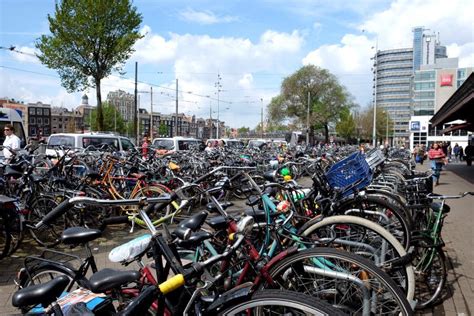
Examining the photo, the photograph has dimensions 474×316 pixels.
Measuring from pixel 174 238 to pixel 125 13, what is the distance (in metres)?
20.6

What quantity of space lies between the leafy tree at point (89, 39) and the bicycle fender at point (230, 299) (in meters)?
20.2

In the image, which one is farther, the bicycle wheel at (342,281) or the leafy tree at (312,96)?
the leafy tree at (312,96)

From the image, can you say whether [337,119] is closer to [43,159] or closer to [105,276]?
[43,159]

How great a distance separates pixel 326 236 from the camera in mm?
2920

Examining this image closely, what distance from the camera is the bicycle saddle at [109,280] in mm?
1620

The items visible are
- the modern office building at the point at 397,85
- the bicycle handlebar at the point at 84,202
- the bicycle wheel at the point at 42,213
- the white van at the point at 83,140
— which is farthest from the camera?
the modern office building at the point at 397,85

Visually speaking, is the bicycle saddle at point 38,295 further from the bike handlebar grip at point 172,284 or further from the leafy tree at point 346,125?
the leafy tree at point 346,125

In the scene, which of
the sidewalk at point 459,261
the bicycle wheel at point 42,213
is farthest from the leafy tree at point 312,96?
the bicycle wheel at point 42,213

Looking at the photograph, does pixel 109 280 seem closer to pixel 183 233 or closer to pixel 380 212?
pixel 183 233

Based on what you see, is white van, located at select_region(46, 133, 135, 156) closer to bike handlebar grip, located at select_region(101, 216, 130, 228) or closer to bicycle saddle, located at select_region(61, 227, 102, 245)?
bike handlebar grip, located at select_region(101, 216, 130, 228)

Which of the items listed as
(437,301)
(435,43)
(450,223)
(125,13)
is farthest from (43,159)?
(435,43)

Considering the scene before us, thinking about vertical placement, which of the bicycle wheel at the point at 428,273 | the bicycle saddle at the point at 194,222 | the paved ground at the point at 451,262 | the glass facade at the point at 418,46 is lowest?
the paved ground at the point at 451,262

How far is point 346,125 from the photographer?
63.2 meters

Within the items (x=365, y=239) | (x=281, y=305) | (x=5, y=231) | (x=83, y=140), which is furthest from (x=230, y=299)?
(x=83, y=140)
